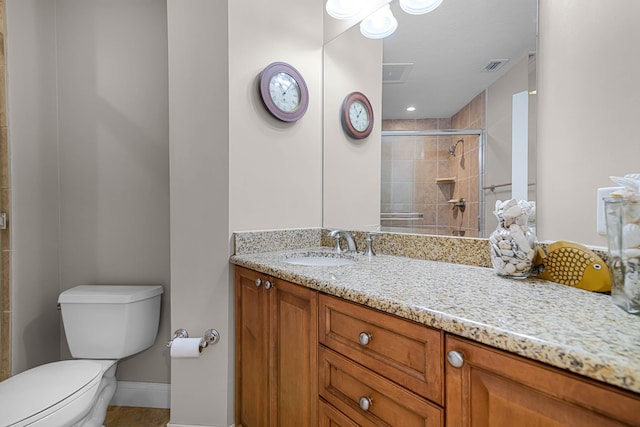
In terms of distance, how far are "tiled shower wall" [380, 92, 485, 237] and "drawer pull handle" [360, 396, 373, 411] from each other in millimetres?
730

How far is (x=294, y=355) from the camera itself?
1.09 m

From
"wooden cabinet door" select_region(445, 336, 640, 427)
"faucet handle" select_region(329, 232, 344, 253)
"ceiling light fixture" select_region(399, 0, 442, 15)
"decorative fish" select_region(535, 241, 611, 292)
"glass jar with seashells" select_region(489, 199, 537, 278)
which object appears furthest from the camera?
"faucet handle" select_region(329, 232, 344, 253)

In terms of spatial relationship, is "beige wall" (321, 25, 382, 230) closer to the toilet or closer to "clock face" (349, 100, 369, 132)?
"clock face" (349, 100, 369, 132)

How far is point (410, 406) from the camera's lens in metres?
0.71

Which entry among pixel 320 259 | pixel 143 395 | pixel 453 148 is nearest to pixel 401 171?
pixel 453 148

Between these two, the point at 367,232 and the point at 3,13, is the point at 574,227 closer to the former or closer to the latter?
the point at 367,232

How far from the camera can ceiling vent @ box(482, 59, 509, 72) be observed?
1157 mm

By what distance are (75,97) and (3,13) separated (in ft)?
1.50

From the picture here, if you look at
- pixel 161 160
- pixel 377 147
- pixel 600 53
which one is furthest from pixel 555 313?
pixel 161 160

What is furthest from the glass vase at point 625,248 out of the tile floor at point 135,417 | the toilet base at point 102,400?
the tile floor at point 135,417

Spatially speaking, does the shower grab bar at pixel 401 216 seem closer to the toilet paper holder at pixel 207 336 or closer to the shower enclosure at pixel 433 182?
the shower enclosure at pixel 433 182

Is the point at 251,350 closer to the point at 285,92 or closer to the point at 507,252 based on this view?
the point at 507,252

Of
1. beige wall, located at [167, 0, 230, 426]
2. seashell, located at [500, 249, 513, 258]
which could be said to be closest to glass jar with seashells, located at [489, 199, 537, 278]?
seashell, located at [500, 249, 513, 258]

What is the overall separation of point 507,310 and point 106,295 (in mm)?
1769
